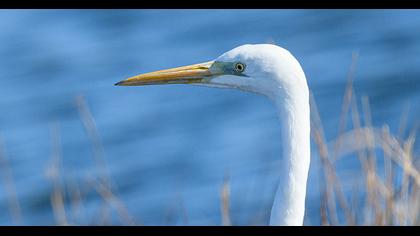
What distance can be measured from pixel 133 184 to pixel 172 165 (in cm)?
39

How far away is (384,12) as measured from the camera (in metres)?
11.8

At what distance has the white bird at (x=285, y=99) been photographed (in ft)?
12.9

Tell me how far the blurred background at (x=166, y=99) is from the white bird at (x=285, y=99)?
3217mm

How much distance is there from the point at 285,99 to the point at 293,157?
0.22 meters

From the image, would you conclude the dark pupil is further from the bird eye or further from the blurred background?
the blurred background

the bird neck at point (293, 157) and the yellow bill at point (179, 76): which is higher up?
the yellow bill at point (179, 76)

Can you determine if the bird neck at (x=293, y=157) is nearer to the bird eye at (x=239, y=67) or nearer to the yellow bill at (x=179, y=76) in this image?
the bird eye at (x=239, y=67)

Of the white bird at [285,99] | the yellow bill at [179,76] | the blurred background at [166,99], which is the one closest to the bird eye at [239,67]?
the white bird at [285,99]

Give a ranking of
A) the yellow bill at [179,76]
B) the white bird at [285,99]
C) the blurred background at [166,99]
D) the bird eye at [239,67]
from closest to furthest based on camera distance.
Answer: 1. the white bird at [285,99]
2. the bird eye at [239,67]
3. the yellow bill at [179,76]
4. the blurred background at [166,99]

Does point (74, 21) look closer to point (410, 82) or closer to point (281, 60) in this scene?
point (410, 82)

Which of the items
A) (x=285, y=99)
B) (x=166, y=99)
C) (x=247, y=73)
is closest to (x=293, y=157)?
(x=285, y=99)

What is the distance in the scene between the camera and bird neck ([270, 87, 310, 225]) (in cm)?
394

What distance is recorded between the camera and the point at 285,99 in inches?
155

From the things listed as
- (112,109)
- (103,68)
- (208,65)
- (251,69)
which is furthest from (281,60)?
(103,68)
